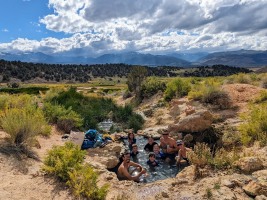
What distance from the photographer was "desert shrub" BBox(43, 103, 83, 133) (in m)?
15.9

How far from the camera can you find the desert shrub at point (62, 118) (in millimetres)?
15852

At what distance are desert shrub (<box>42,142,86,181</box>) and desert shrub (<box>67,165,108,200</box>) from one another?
0.26 meters

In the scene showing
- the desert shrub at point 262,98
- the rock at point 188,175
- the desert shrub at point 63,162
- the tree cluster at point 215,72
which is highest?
the desert shrub at point 262,98

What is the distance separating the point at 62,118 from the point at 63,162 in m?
8.13

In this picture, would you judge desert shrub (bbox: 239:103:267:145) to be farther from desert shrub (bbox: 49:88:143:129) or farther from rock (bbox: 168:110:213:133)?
desert shrub (bbox: 49:88:143:129)

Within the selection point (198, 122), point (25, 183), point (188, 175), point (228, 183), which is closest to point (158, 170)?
point (188, 175)

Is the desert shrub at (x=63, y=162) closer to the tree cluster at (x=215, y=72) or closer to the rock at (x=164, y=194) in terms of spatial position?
the rock at (x=164, y=194)

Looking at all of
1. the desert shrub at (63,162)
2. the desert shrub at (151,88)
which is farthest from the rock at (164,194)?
the desert shrub at (151,88)

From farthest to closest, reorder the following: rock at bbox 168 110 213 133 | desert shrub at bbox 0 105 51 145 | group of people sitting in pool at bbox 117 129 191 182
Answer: rock at bbox 168 110 213 133 < group of people sitting in pool at bbox 117 129 191 182 < desert shrub at bbox 0 105 51 145

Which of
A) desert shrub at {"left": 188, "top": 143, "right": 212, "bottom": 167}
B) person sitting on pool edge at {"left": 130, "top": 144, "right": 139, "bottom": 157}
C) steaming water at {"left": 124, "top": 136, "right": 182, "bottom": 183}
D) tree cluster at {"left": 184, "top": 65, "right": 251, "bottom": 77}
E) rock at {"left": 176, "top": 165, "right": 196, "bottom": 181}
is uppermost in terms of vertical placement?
desert shrub at {"left": 188, "top": 143, "right": 212, "bottom": 167}

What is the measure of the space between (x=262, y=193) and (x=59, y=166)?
15.7 ft

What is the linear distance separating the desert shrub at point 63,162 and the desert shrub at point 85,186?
0.26m

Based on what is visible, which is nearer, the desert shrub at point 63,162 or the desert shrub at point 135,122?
the desert shrub at point 63,162

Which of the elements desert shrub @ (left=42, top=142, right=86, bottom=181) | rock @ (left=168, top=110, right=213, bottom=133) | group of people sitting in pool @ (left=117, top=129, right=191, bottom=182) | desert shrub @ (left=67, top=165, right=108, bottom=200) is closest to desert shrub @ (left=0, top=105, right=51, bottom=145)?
desert shrub @ (left=42, top=142, right=86, bottom=181)
